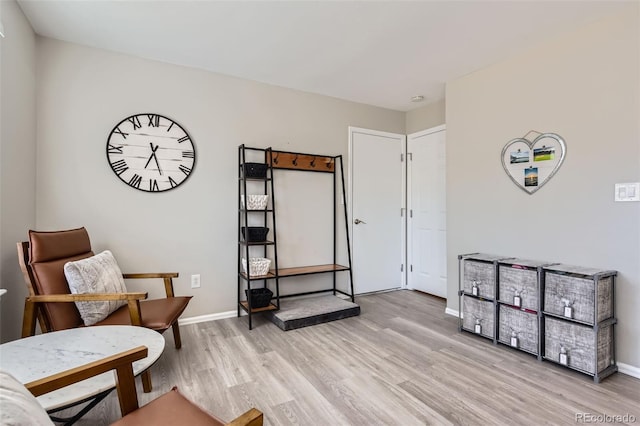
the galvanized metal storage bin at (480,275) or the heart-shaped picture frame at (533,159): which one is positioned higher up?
the heart-shaped picture frame at (533,159)

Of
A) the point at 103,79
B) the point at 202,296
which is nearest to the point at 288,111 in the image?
the point at 103,79

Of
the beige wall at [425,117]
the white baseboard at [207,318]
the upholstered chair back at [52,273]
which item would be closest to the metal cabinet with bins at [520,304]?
the beige wall at [425,117]

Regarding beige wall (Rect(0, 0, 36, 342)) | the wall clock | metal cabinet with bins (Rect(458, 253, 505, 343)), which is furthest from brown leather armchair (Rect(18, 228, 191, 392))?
metal cabinet with bins (Rect(458, 253, 505, 343))

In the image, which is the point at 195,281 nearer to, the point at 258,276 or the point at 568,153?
the point at 258,276

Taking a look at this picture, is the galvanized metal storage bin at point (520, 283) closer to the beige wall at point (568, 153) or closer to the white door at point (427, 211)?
the beige wall at point (568, 153)

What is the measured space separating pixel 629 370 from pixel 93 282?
11.5 feet

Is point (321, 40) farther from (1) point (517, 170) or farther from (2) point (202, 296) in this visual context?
(2) point (202, 296)

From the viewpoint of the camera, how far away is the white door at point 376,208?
4035 mm

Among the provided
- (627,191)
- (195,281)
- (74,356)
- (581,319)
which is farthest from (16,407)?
(627,191)

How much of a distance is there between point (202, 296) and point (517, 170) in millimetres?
3020

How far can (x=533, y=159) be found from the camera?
2654 millimetres

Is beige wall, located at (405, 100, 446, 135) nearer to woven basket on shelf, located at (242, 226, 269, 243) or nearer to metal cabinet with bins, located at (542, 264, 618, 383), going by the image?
metal cabinet with bins, located at (542, 264, 618, 383)

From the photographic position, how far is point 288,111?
11.7 ft

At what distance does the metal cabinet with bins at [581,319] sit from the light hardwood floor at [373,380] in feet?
0.31
